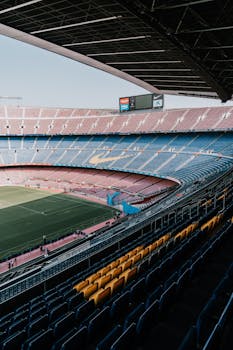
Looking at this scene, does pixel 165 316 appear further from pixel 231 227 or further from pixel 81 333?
pixel 231 227

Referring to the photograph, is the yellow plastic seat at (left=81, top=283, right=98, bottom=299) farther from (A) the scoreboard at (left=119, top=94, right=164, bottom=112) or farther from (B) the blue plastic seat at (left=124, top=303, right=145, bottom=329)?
(A) the scoreboard at (left=119, top=94, right=164, bottom=112)

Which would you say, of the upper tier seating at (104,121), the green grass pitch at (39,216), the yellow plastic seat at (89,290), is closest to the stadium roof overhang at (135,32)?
the yellow plastic seat at (89,290)

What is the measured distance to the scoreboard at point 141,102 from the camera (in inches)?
1485

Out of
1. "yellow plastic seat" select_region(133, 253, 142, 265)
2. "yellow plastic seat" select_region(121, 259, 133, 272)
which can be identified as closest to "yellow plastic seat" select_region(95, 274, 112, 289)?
"yellow plastic seat" select_region(121, 259, 133, 272)

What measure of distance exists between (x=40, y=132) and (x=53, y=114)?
5.69 metres

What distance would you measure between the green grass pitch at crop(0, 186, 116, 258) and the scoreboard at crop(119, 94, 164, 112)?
51.5 feet

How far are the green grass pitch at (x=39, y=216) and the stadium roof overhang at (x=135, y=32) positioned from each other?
1506 cm

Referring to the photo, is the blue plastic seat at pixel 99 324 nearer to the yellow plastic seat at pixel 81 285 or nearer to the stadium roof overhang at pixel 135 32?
the yellow plastic seat at pixel 81 285

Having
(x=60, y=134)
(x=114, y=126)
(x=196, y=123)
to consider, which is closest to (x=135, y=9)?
(x=196, y=123)

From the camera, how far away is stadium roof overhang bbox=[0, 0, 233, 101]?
1087cm

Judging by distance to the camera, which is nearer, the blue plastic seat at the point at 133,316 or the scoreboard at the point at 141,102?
the blue plastic seat at the point at 133,316

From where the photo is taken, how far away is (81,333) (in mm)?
5566

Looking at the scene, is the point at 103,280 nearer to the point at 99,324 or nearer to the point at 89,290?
the point at 89,290

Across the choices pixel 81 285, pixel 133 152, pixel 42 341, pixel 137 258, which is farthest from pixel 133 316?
pixel 133 152
